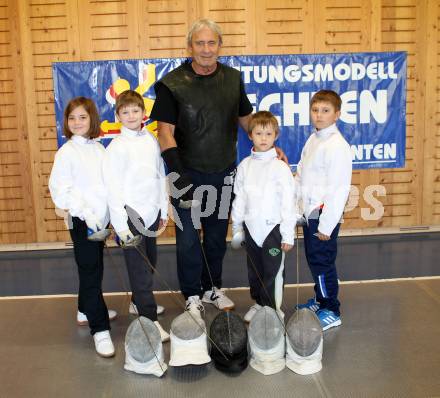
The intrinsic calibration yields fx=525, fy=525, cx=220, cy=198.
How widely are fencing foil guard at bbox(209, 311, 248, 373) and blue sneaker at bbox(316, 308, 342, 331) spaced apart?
21.7 inches

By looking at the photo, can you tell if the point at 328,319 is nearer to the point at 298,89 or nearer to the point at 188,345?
the point at 188,345

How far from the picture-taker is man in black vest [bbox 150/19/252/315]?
2.67 m

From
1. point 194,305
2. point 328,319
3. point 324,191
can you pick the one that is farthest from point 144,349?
point 324,191

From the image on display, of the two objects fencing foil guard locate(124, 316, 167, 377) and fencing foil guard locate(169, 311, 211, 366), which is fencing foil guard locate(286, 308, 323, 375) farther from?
fencing foil guard locate(124, 316, 167, 377)

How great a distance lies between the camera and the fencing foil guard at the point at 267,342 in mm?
2254

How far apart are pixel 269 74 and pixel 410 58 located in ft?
4.05

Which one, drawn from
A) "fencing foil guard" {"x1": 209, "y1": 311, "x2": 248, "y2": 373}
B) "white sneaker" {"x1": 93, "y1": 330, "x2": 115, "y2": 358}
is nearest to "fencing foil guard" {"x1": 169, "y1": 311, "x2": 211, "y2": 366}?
"fencing foil guard" {"x1": 209, "y1": 311, "x2": 248, "y2": 373}

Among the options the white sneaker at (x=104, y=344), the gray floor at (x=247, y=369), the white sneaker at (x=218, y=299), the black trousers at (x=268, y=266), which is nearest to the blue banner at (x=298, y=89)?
the gray floor at (x=247, y=369)

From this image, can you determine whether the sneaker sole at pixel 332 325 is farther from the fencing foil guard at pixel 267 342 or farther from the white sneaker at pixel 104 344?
the white sneaker at pixel 104 344

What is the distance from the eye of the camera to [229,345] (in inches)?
88.1

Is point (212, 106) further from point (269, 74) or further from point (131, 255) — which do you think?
point (269, 74)

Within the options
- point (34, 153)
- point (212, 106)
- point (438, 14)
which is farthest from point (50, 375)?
point (438, 14)

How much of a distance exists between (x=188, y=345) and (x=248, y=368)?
0.28 m

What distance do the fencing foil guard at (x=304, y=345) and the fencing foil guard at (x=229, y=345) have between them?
0.65 feet
